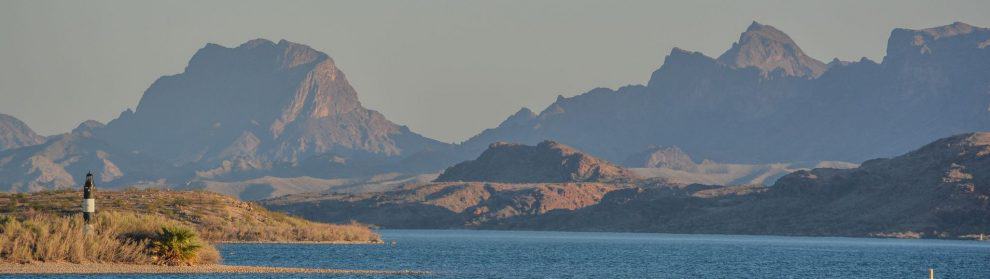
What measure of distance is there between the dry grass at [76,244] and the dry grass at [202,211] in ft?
94.1

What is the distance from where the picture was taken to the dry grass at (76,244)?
7250 centimetres

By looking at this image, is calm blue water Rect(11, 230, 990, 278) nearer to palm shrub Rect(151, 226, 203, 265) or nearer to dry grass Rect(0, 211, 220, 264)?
palm shrub Rect(151, 226, 203, 265)

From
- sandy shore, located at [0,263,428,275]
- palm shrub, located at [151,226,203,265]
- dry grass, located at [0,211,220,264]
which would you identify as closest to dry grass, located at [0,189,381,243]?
dry grass, located at [0,211,220,264]

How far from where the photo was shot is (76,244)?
73.8 m

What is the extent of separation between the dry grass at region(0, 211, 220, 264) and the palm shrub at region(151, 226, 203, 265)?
46 cm

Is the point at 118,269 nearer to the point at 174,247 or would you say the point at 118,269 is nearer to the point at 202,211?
the point at 174,247

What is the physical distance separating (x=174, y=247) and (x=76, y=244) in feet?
16.6

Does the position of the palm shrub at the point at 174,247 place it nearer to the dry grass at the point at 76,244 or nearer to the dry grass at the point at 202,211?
the dry grass at the point at 76,244

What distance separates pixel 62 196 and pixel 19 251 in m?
49.6

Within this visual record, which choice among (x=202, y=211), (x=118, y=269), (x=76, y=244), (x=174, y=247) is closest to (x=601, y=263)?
(x=202, y=211)

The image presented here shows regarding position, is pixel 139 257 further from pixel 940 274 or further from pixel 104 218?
pixel 940 274

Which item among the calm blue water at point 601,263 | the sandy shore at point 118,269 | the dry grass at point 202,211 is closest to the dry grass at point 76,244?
the sandy shore at point 118,269

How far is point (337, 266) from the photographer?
94.9m

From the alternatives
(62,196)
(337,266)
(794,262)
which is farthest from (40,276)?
(794,262)
